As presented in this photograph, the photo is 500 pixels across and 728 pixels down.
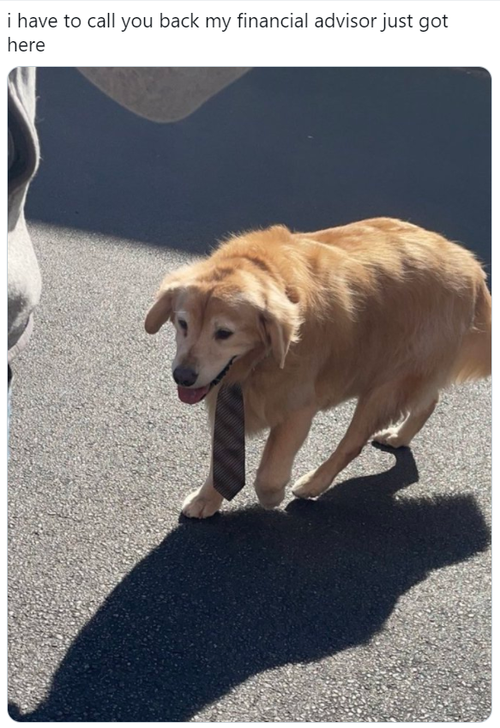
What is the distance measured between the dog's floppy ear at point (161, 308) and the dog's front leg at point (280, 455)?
1.90ft

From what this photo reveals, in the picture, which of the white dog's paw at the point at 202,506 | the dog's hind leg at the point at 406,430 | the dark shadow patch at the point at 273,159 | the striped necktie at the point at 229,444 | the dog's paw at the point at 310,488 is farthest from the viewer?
the dark shadow patch at the point at 273,159

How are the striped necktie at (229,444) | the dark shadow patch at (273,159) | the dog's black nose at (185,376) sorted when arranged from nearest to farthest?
the dog's black nose at (185,376) → the striped necktie at (229,444) → the dark shadow patch at (273,159)

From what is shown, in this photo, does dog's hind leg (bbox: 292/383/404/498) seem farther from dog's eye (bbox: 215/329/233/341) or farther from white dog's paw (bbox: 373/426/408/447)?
dog's eye (bbox: 215/329/233/341)

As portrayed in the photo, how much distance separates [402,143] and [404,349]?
4.34 metres

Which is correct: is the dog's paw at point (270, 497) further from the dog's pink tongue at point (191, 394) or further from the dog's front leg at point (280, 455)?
the dog's pink tongue at point (191, 394)

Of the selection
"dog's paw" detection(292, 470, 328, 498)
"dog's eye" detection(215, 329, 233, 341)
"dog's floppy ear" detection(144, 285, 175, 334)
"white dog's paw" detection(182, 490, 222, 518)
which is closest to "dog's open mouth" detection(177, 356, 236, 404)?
"dog's eye" detection(215, 329, 233, 341)

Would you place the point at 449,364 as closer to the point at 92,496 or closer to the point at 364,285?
the point at 364,285

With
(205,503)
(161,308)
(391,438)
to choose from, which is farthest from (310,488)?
(161,308)

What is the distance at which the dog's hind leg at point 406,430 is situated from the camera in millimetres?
3670

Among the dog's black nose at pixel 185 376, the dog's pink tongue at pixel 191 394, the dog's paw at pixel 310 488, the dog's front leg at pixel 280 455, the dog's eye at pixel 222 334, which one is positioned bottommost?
the dog's paw at pixel 310 488

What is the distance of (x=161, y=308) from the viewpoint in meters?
2.99

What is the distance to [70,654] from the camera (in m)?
2.64

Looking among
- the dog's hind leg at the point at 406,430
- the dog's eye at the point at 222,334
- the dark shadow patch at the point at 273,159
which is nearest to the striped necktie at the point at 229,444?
the dog's eye at the point at 222,334

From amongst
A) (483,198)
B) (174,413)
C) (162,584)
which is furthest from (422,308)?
(483,198)
